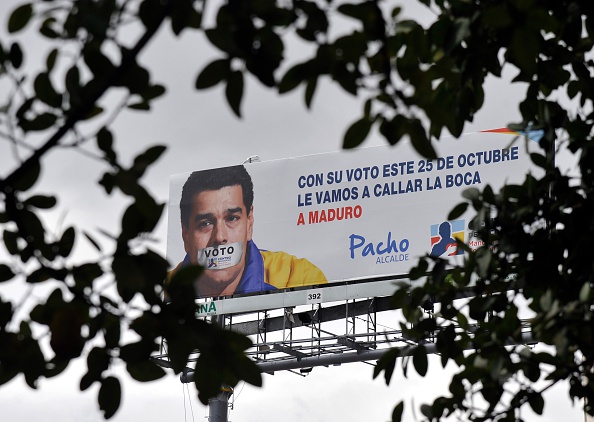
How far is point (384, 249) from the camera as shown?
20609 millimetres

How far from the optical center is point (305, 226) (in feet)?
70.8

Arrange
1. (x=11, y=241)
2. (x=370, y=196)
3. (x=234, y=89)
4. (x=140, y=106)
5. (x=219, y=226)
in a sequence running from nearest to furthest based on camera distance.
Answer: (x=234, y=89) < (x=140, y=106) < (x=11, y=241) < (x=370, y=196) < (x=219, y=226)

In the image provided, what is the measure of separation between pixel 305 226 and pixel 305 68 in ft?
64.3

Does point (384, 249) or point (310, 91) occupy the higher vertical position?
point (384, 249)

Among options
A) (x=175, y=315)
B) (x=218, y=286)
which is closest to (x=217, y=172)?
(x=218, y=286)

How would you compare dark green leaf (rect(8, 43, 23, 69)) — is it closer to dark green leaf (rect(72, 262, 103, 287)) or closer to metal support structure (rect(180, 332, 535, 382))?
dark green leaf (rect(72, 262, 103, 287))

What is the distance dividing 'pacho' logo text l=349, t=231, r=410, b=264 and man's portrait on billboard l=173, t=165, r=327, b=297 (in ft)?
3.04

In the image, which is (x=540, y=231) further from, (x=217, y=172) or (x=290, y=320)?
(x=217, y=172)

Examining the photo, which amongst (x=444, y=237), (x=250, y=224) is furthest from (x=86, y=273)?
(x=250, y=224)

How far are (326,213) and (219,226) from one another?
8.48ft

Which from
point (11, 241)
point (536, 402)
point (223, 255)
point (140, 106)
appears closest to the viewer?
point (140, 106)

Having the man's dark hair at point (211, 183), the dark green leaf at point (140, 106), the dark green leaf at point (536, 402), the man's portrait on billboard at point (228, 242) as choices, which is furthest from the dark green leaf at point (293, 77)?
the man's dark hair at point (211, 183)

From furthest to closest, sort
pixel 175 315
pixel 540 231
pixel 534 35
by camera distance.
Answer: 1. pixel 540 231
2. pixel 534 35
3. pixel 175 315

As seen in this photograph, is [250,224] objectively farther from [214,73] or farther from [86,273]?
[214,73]
